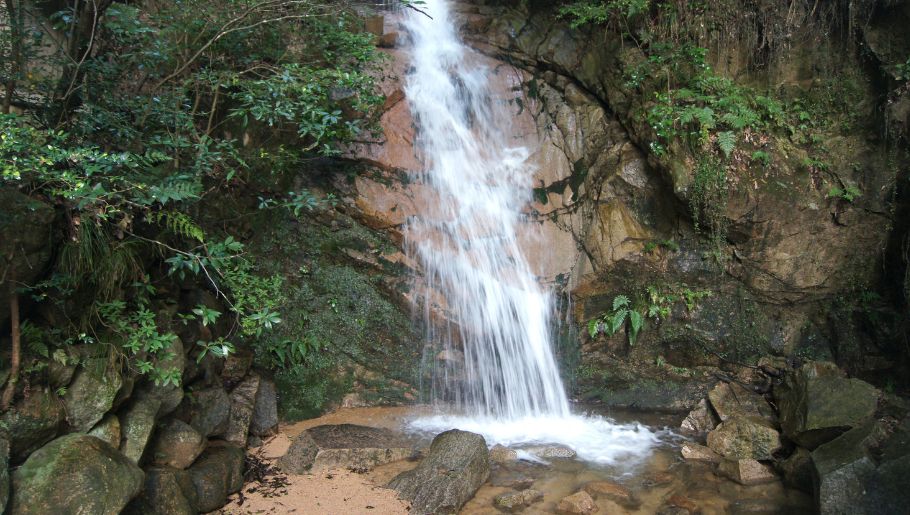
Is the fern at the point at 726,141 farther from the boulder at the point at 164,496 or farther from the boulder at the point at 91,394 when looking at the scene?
the boulder at the point at 91,394

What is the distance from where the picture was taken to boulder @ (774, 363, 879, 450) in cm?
569

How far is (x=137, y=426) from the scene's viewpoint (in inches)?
183

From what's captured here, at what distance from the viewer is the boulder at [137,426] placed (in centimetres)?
456

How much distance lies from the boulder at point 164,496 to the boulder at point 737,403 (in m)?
5.72

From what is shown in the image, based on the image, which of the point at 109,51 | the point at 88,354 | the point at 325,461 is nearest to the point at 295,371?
the point at 325,461

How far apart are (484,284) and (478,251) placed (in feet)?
1.64

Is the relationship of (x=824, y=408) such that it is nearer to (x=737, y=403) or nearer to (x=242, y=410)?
(x=737, y=403)

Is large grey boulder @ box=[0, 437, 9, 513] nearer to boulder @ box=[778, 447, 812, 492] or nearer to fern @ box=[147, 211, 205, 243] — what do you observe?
fern @ box=[147, 211, 205, 243]

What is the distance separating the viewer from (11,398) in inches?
156

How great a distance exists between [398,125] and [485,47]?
2546 mm

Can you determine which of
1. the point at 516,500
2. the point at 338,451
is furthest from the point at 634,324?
the point at 338,451

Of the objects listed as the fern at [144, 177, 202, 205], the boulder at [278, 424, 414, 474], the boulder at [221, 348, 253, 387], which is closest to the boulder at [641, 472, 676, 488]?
the boulder at [278, 424, 414, 474]

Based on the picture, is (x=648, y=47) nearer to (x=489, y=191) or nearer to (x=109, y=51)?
(x=489, y=191)

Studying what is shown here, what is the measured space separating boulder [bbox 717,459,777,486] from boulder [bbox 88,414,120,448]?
18.2ft
